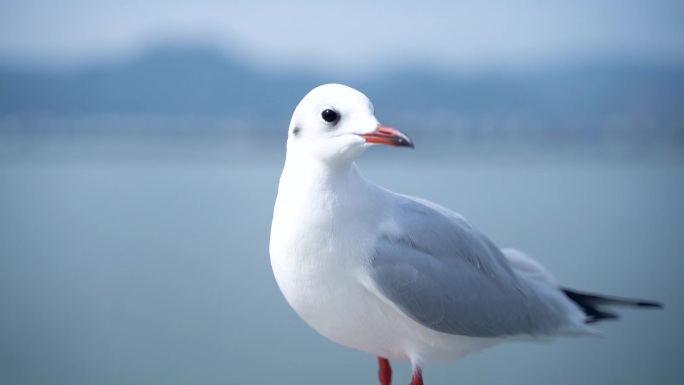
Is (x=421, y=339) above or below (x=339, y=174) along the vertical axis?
below

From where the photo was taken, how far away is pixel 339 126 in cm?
128

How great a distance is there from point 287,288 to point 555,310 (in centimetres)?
61

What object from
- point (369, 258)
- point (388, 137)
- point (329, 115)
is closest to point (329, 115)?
point (329, 115)

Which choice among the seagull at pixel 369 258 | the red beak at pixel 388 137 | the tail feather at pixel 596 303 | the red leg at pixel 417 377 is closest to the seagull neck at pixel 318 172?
the seagull at pixel 369 258

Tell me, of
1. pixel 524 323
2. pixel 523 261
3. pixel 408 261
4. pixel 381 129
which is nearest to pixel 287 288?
pixel 408 261

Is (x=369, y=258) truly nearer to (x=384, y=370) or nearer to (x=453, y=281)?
(x=453, y=281)

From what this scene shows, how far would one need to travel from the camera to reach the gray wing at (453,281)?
4.57 ft

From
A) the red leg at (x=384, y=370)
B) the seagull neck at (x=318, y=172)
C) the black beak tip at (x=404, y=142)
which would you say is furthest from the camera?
the red leg at (x=384, y=370)

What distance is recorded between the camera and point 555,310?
164cm

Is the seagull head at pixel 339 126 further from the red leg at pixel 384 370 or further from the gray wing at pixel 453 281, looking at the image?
the red leg at pixel 384 370

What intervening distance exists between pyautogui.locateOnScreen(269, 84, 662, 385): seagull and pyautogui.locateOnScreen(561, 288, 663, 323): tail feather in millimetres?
207

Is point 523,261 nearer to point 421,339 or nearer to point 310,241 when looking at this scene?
point 421,339

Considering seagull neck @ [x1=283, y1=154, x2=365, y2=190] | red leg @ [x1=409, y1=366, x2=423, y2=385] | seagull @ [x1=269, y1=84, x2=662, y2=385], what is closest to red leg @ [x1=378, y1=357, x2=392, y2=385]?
seagull @ [x1=269, y1=84, x2=662, y2=385]

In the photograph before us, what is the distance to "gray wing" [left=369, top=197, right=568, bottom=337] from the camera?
139 centimetres
